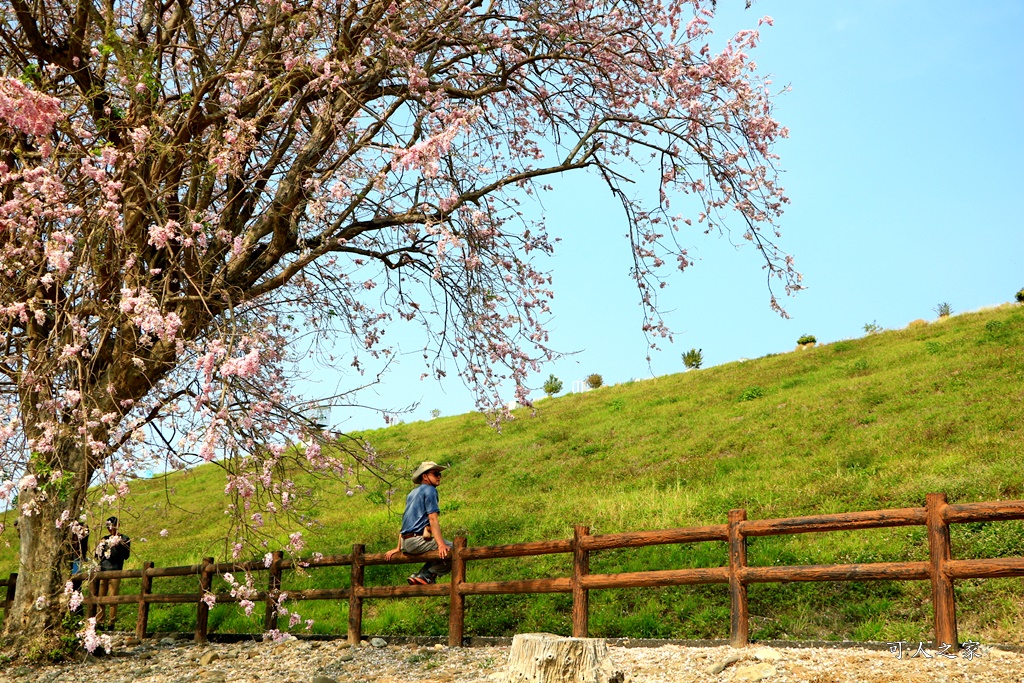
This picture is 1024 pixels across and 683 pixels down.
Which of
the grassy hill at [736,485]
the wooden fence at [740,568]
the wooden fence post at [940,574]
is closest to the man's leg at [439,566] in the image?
the wooden fence at [740,568]

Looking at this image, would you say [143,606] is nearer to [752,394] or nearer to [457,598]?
[457,598]

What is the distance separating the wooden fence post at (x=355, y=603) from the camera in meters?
12.8

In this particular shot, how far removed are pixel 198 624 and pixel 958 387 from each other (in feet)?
54.9

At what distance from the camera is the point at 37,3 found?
1204 centimetres

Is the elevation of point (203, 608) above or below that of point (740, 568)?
below

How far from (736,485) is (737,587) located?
7.91m

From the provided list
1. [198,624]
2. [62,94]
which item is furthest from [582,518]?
[62,94]

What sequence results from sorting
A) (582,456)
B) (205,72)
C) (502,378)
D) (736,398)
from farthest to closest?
(736,398) < (582,456) < (502,378) < (205,72)

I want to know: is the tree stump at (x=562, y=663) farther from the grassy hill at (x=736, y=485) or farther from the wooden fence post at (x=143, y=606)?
the wooden fence post at (x=143, y=606)

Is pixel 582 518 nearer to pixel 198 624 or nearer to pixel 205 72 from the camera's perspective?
pixel 198 624

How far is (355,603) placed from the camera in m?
12.9

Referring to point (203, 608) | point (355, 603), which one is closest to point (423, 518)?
point (355, 603)

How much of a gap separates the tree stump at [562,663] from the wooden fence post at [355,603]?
267 inches

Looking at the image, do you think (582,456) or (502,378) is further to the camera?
(582,456)
